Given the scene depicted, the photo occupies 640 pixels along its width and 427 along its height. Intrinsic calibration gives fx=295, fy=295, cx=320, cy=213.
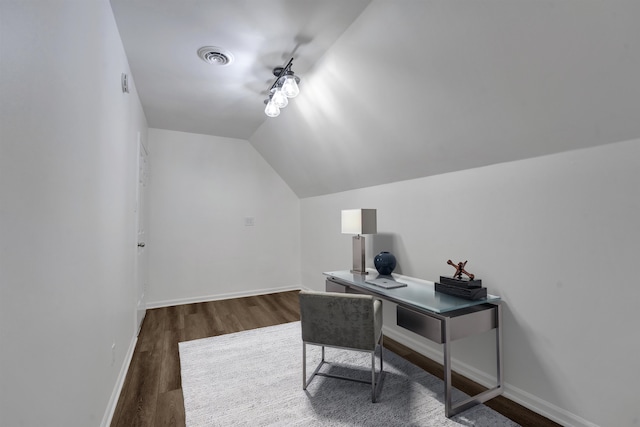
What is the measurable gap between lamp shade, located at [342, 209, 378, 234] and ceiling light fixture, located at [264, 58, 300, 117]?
1.19 metres

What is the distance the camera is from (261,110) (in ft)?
11.6

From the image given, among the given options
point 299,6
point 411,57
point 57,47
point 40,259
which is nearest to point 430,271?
point 411,57

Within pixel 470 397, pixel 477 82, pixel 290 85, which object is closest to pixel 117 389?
pixel 470 397

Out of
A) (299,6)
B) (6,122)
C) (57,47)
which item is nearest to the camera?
(6,122)

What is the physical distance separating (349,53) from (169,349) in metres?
3.03

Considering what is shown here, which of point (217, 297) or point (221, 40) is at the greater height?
point (221, 40)

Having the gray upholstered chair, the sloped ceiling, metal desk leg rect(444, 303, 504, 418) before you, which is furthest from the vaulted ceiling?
the gray upholstered chair

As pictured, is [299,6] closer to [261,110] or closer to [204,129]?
[261,110]

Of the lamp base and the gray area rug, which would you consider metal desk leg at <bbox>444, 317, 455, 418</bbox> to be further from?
the lamp base

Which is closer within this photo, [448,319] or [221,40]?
[448,319]

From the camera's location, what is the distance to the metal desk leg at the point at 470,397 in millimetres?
1772

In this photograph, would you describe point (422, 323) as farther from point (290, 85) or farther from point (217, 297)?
point (217, 297)

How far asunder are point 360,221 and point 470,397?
1569 millimetres

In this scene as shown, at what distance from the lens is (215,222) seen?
4.52 metres
